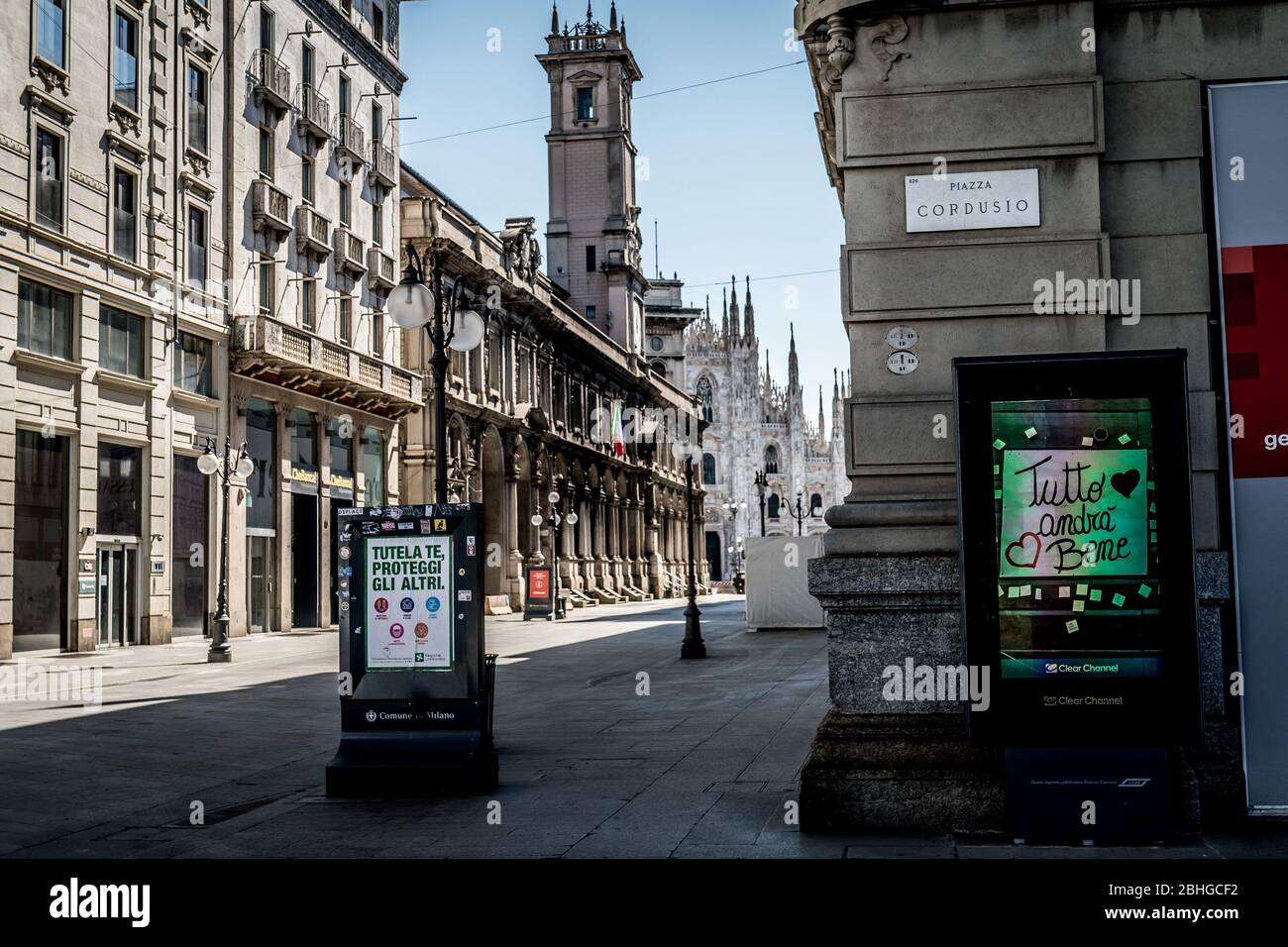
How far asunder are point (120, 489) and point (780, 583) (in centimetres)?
1536

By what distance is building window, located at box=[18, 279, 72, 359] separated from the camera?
2488 centimetres

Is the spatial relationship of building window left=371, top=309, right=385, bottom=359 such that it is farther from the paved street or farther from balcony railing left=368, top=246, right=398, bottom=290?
the paved street

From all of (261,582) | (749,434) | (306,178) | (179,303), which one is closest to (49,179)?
(179,303)

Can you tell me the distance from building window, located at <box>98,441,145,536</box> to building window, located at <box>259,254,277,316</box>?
6.43m

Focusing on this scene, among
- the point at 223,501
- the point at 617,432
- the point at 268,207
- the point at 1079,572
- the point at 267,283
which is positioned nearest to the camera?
the point at 1079,572

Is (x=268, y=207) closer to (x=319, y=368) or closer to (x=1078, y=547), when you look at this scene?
(x=319, y=368)

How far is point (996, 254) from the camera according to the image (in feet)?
27.1

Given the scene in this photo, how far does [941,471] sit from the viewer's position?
8.29 metres

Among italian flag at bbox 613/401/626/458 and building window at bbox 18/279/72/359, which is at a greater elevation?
italian flag at bbox 613/401/626/458

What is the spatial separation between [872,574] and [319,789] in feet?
15.4

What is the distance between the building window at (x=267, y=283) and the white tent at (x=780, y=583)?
13200mm

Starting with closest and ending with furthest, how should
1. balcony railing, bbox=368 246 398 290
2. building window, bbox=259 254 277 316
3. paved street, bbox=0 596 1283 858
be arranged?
paved street, bbox=0 596 1283 858, building window, bbox=259 254 277 316, balcony railing, bbox=368 246 398 290

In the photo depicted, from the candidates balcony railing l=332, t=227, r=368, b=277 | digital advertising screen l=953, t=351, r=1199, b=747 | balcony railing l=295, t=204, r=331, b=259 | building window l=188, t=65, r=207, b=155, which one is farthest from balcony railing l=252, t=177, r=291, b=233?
digital advertising screen l=953, t=351, r=1199, b=747
